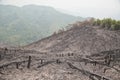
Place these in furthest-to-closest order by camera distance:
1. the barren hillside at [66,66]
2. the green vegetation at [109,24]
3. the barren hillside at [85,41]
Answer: the green vegetation at [109,24] < the barren hillside at [85,41] < the barren hillside at [66,66]

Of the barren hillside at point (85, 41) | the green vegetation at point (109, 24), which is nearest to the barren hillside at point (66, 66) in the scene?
the barren hillside at point (85, 41)

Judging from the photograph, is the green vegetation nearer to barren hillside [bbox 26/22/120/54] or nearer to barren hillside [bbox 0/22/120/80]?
barren hillside [bbox 26/22/120/54]

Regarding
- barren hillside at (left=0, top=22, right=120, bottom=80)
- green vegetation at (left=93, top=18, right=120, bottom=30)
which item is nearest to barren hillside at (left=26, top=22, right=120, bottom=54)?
barren hillside at (left=0, top=22, right=120, bottom=80)

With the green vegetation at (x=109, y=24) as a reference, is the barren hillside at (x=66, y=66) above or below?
below

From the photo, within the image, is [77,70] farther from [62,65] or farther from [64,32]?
[64,32]

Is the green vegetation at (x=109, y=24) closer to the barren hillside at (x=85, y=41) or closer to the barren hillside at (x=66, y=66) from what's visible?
the barren hillside at (x=85, y=41)

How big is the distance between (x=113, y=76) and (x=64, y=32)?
2210cm

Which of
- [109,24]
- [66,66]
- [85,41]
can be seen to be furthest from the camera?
[109,24]

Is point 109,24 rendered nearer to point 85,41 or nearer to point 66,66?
point 85,41

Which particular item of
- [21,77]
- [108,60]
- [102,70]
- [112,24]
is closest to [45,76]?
[21,77]

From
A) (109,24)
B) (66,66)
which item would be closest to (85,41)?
(109,24)

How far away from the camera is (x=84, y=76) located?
1575 cm

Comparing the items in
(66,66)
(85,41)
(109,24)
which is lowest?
(66,66)

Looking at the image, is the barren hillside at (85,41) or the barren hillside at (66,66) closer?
the barren hillside at (66,66)
